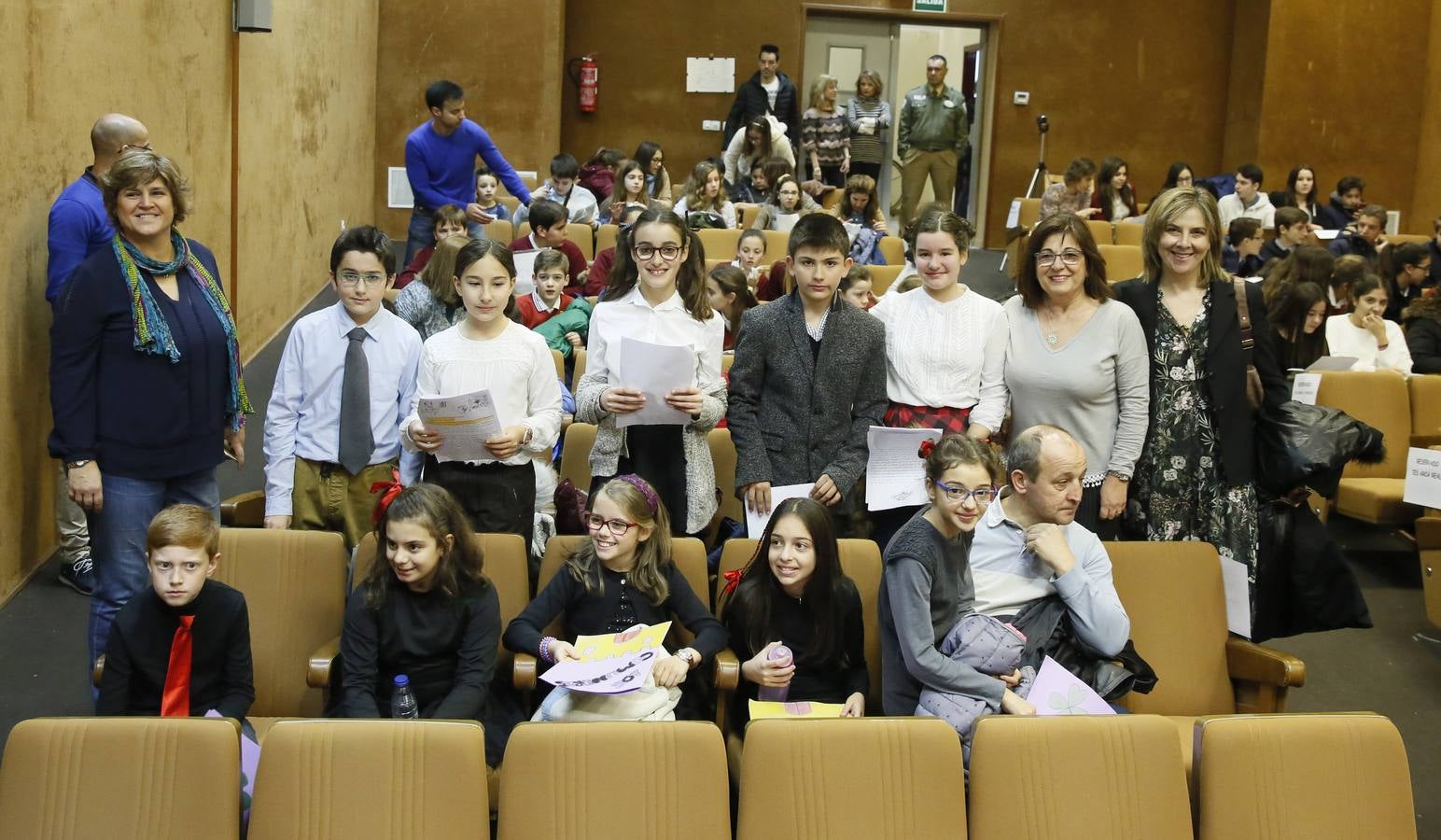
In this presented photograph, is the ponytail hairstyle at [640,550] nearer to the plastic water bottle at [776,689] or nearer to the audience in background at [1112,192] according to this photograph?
the plastic water bottle at [776,689]

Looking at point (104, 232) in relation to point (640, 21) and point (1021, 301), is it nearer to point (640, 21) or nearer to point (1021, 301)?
point (1021, 301)

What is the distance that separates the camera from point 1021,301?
3588 mm

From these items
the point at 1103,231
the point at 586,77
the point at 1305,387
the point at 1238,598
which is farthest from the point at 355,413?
the point at 586,77

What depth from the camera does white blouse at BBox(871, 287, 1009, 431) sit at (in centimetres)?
360

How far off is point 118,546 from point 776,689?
1.59 meters

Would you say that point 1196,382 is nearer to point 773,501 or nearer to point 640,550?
point 773,501

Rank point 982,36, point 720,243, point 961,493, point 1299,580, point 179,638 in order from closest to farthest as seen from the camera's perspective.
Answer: point 179,638 < point 961,493 < point 1299,580 < point 720,243 < point 982,36

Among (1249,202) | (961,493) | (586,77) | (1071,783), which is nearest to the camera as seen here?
(1071,783)

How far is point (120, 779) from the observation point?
2.36 metres

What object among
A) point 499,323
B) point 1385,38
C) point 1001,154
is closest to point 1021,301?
point 499,323

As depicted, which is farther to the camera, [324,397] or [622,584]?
[324,397]

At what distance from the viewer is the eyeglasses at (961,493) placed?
9.78ft

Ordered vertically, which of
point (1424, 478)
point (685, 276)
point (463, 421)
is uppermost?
point (685, 276)

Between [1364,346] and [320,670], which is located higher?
[1364,346]
